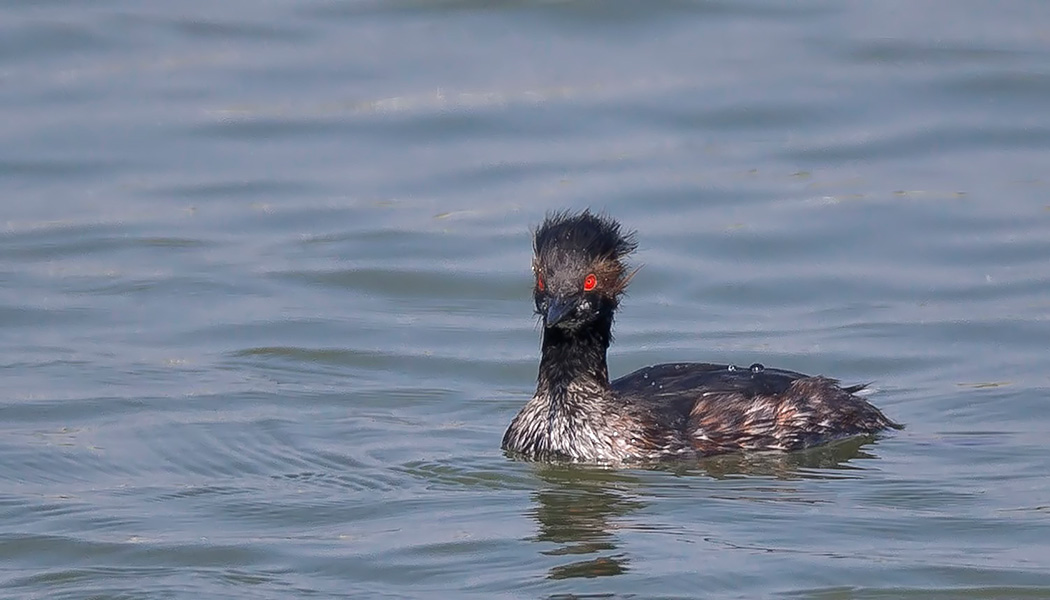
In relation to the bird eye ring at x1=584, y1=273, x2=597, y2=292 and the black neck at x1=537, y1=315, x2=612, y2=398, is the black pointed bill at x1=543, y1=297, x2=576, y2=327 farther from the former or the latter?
the black neck at x1=537, y1=315, x2=612, y2=398

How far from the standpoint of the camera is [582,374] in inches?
484

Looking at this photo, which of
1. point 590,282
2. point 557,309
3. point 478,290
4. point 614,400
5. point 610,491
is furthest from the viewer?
point 478,290

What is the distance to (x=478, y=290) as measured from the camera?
619 inches

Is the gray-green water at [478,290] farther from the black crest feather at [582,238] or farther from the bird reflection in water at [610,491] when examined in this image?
the black crest feather at [582,238]

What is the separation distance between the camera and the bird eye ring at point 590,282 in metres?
11.8

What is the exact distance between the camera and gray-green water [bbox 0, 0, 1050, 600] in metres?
10.0

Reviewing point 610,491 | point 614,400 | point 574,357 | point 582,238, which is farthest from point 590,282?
point 610,491

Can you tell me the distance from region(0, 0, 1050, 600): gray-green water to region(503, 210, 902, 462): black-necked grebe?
0.89 feet

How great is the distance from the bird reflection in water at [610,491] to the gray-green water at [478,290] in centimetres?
4

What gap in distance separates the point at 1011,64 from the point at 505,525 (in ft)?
39.6

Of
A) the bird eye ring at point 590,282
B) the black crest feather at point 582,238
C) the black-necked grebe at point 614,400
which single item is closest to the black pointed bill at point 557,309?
the black-necked grebe at point 614,400

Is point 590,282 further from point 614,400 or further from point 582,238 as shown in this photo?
point 614,400

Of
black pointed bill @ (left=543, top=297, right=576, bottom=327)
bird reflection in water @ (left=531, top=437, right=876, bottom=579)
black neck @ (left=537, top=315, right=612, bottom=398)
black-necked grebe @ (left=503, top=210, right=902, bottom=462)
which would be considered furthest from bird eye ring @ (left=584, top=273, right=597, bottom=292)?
bird reflection in water @ (left=531, top=437, right=876, bottom=579)

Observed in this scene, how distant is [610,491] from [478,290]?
4672 mm
